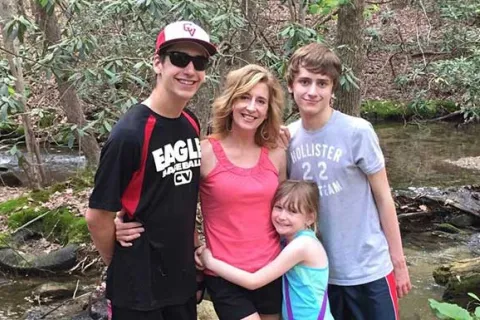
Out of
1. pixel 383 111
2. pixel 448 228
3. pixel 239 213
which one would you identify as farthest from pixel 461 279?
pixel 383 111

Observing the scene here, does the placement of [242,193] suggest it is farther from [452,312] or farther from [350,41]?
[350,41]

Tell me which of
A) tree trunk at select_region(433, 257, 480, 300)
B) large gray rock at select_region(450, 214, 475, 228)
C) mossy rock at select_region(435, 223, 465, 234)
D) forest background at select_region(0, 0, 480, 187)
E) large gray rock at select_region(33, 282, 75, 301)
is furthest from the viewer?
large gray rock at select_region(450, 214, 475, 228)

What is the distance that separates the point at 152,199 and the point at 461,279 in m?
4.31

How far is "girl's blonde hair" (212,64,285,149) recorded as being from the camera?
2537 millimetres

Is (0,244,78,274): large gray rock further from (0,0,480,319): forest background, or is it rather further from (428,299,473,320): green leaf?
(428,299,473,320): green leaf

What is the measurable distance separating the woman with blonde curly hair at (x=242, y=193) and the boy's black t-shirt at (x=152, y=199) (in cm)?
11

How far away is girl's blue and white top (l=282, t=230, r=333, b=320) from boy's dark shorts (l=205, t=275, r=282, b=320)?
0.07 meters

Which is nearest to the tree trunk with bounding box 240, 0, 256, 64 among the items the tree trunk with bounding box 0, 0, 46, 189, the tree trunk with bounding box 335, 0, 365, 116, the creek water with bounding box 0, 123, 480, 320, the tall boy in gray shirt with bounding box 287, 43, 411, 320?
the tree trunk with bounding box 335, 0, 365, 116

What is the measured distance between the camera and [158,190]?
2.35 meters

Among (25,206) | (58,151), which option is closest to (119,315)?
(25,206)

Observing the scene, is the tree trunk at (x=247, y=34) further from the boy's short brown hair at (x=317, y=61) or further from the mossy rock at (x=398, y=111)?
the mossy rock at (x=398, y=111)

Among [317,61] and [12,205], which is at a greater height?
[317,61]

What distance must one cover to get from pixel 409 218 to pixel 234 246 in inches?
238

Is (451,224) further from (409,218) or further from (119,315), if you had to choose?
(119,315)
